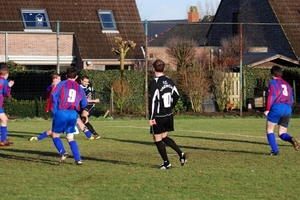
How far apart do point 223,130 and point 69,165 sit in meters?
9.24

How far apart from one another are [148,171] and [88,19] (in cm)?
3062

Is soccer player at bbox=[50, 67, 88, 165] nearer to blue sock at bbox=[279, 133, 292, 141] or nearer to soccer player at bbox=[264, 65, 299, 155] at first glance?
soccer player at bbox=[264, 65, 299, 155]

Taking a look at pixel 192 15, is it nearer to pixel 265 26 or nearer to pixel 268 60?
pixel 265 26

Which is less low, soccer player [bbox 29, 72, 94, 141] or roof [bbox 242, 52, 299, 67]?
roof [bbox 242, 52, 299, 67]

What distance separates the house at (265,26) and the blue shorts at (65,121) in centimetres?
2791

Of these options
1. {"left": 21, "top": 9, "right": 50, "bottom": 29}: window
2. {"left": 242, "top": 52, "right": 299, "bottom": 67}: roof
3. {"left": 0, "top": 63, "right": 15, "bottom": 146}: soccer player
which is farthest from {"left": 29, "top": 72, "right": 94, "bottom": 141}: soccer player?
{"left": 21, "top": 9, "right": 50, "bottom": 29}: window

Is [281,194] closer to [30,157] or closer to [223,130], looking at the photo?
[30,157]

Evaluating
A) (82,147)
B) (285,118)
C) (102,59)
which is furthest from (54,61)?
(285,118)

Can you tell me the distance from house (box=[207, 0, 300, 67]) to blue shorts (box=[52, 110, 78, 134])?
27.9 m

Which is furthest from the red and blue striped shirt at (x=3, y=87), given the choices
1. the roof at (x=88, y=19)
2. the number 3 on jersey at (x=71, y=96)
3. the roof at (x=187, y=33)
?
the roof at (x=187, y=33)

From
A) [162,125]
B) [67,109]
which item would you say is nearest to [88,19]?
[67,109]

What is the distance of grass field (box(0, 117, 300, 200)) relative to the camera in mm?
10234

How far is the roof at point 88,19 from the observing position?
40438mm

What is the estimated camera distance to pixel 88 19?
1665 inches
